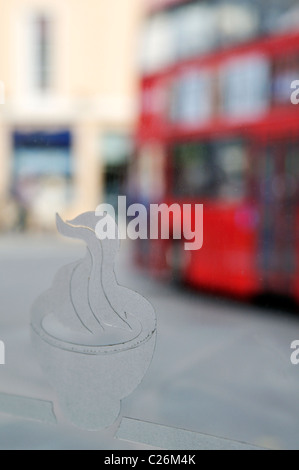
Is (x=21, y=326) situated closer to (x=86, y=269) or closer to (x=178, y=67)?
(x=86, y=269)

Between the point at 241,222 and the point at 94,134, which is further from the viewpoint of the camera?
the point at 94,134

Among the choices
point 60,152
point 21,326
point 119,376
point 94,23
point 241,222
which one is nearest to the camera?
point 119,376

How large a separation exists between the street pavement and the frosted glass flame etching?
0.35 ft

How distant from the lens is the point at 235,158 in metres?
7.20

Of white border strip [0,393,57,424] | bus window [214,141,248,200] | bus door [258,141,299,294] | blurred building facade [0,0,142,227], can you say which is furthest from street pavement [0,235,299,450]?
blurred building facade [0,0,142,227]

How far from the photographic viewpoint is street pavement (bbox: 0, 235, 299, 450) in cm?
360

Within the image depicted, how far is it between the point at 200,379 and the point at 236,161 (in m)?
3.18

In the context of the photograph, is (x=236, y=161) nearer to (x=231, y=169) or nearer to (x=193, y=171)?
(x=231, y=169)

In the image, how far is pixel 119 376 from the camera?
11.2 feet

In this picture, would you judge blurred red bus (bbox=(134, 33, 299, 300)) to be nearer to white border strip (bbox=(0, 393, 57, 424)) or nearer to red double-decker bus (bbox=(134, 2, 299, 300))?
red double-decker bus (bbox=(134, 2, 299, 300))

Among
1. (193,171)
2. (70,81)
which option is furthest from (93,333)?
(70,81)
